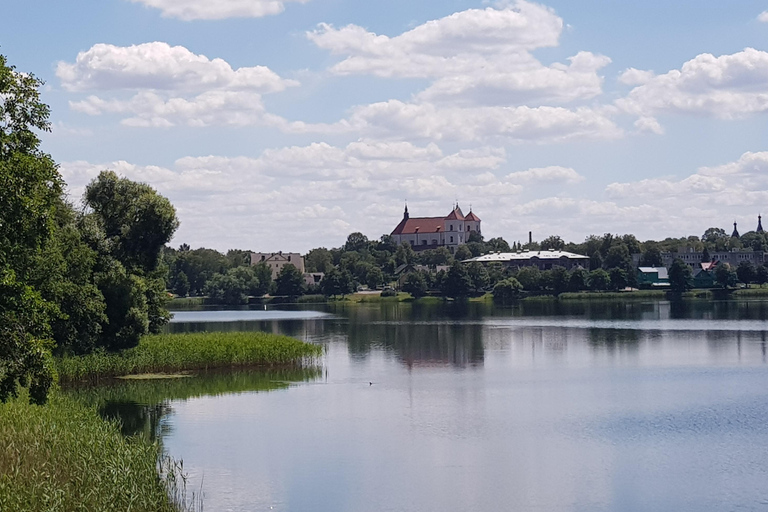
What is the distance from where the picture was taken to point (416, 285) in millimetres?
182875

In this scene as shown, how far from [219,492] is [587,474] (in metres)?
11.5

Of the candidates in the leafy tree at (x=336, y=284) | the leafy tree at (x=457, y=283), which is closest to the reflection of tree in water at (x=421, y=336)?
the leafy tree at (x=457, y=283)

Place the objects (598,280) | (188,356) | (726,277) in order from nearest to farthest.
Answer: (188,356) < (726,277) < (598,280)

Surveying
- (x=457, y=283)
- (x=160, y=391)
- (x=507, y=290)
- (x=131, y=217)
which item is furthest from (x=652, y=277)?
(x=160, y=391)

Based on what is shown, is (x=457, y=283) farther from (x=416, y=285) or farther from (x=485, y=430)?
(x=485, y=430)

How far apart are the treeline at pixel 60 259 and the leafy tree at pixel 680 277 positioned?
429 ft

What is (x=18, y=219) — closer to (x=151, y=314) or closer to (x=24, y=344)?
(x=24, y=344)

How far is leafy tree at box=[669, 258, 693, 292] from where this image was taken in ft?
565

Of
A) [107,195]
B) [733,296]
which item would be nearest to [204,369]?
[107,195]

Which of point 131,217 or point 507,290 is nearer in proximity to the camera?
point 131,217

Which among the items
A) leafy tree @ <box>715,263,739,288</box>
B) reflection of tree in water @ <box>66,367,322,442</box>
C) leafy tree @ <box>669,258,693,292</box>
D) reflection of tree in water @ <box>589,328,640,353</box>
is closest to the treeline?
reflection of tree in water @ <box>66,367,322,442</box>

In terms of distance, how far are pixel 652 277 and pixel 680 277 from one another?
68.6 ft

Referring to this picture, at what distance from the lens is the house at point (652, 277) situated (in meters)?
189

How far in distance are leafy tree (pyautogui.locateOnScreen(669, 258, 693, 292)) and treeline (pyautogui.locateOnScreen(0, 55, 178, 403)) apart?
5148 inches
